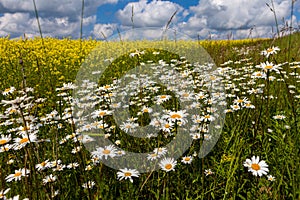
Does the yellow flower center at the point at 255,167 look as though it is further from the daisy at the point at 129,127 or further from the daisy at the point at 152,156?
the daisy at the point at 129,127

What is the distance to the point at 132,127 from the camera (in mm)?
2396

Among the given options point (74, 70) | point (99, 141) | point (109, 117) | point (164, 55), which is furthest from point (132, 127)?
point (164, 55)

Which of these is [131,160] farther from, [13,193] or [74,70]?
[74,70]

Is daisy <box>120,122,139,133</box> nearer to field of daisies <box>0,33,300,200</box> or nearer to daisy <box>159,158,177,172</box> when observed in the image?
field of daisies <box>0,33,300,200</box>

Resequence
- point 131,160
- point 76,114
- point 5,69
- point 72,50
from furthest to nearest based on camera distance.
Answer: point 72,50
point 5,69
point 76,114
point 131,160

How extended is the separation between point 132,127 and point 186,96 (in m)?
0.73

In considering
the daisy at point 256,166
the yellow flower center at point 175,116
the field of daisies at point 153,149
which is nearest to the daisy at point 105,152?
the field of daisies at point 153,149

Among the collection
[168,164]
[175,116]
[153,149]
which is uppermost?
[175,116]

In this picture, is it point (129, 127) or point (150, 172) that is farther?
point (129, 127)

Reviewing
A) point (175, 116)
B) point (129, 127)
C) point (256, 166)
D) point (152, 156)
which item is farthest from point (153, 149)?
point (256, 166)

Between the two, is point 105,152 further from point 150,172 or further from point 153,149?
point 153,149

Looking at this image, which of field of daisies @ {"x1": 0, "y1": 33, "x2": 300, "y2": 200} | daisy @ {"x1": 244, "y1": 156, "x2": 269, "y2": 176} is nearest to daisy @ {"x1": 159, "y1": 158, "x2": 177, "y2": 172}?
field of daisies @ {"x1": 0, "y1": 33, "x2": 300, "y2": 200}

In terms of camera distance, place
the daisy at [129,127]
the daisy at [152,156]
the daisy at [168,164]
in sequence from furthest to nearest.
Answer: the daisy at [129,127] < the daisy at [152,156] < the daisy at [168,164]

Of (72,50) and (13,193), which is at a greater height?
(72,50)
